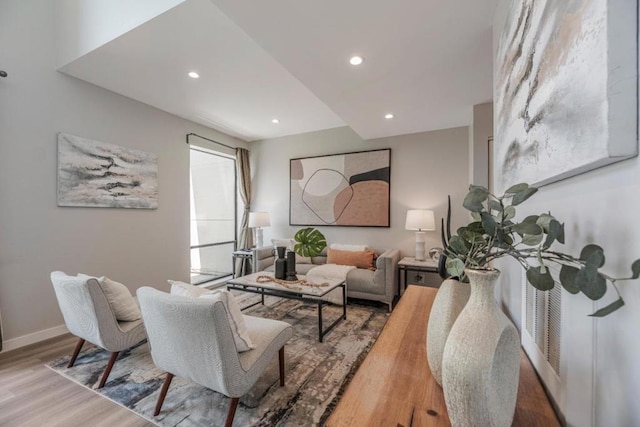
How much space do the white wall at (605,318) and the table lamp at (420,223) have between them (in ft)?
9.61

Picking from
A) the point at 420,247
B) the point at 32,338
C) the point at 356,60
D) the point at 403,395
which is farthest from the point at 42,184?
the point at 420,247

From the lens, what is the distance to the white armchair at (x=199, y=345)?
51.4 inches

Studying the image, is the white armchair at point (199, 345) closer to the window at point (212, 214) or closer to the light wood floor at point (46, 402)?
the light wood floor at point (46, 402)

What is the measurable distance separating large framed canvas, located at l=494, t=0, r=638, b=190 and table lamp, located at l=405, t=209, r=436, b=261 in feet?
8.50

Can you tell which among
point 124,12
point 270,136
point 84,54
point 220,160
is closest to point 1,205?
point 84,54

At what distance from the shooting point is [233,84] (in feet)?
9.61

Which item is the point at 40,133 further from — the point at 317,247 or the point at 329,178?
the point at 329,178

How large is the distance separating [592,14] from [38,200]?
3.89 m

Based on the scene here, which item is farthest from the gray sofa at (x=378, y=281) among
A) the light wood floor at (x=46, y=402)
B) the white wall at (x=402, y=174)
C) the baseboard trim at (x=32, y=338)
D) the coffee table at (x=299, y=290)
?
the baseboard trim at (x=32, y=338)

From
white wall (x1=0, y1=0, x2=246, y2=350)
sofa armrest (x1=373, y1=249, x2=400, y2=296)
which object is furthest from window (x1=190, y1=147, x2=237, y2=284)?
sofa armrest (x1=373, y1=249, x2=400, y2=296)

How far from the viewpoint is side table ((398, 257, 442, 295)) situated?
3464mm

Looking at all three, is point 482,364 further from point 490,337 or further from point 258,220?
point 258,220

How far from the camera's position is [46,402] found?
5.66 feet

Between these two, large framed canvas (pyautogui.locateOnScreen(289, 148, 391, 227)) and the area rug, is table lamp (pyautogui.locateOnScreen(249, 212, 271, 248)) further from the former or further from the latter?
the area rug
